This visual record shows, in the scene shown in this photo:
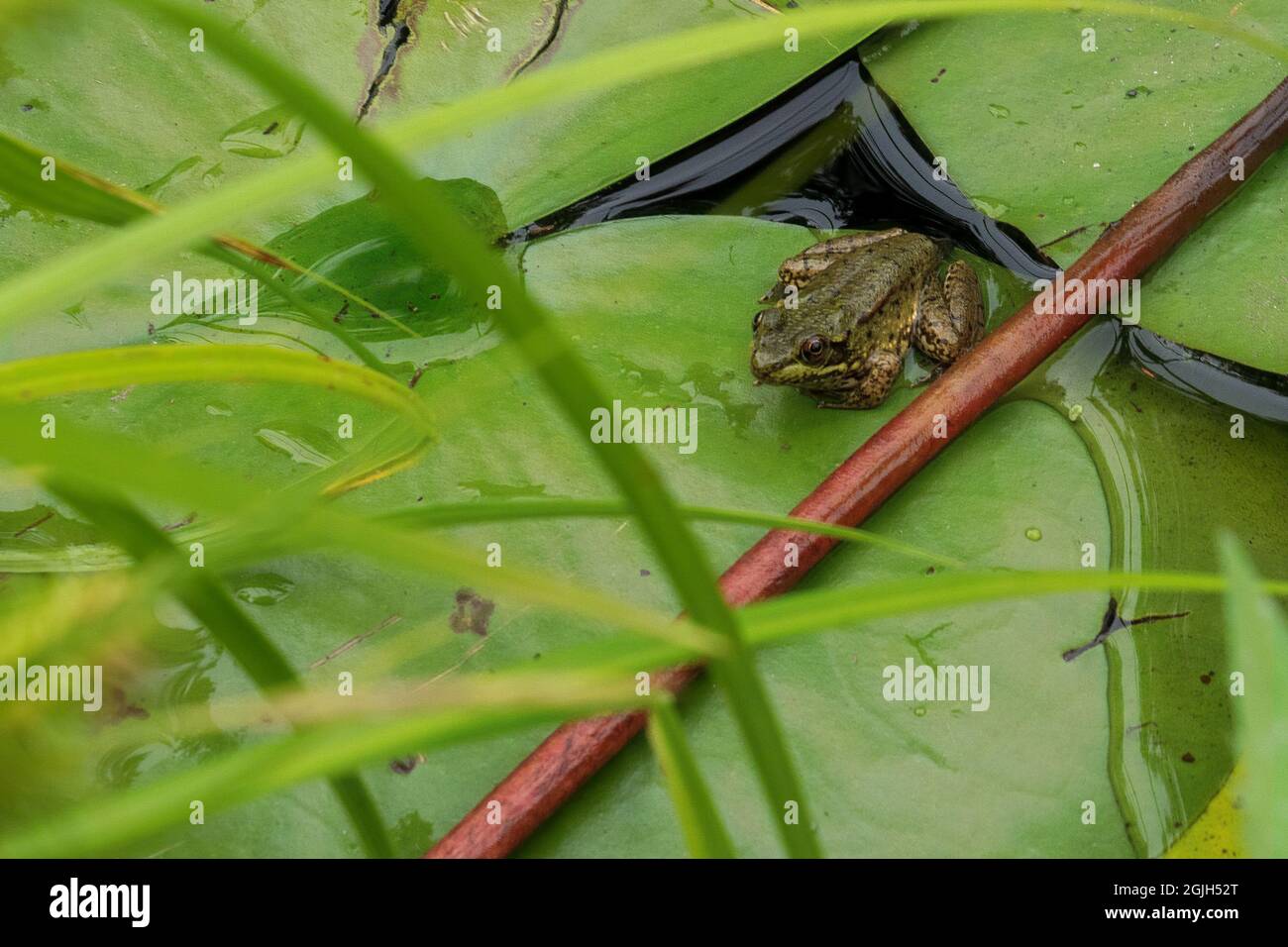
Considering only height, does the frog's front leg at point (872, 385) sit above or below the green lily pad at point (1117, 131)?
below

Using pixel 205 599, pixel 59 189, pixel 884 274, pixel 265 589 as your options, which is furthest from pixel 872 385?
pixel 59 189

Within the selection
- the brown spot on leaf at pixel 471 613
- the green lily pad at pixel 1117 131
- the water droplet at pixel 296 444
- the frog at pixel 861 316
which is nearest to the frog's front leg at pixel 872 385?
the frog at pixel 861 316

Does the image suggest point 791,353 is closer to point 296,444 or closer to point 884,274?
point 884,274

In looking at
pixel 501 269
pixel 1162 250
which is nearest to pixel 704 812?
pixel 501 269

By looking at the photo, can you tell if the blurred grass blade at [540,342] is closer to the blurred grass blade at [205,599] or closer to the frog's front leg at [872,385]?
the blurred grass blade at [205,599]

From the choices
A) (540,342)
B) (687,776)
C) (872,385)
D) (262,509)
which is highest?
(872,385)
